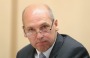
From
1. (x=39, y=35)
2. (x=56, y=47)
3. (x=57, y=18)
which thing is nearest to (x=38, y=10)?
(x=39, y=35)

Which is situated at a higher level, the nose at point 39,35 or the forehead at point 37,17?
the forehead at point 37,17

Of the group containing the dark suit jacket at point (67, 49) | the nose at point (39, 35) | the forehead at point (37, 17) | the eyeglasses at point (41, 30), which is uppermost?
the forehead at point (37, 17)

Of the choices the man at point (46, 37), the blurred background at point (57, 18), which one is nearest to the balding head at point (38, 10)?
the man at point (46, 37)

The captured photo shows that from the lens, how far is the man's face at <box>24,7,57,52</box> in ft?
4.59

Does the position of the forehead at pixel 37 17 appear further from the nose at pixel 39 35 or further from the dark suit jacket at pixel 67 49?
the dark suit jacket at pixel 67 49

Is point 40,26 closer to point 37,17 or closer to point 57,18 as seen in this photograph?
point 37,17

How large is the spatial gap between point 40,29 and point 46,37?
0.07 meters

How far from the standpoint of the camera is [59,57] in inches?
56.3

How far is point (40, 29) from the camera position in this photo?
1.41 meters

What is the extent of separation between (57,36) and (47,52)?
0.14 meters

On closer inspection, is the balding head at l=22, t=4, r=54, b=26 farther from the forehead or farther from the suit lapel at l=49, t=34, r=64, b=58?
the suit lapel at l=49, t=34, r=64, b=58

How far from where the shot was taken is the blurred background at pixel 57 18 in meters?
1.93

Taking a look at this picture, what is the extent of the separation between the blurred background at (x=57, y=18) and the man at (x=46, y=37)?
0.46 meters

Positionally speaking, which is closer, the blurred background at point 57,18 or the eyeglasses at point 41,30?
the eyeglasses at point 41,30
